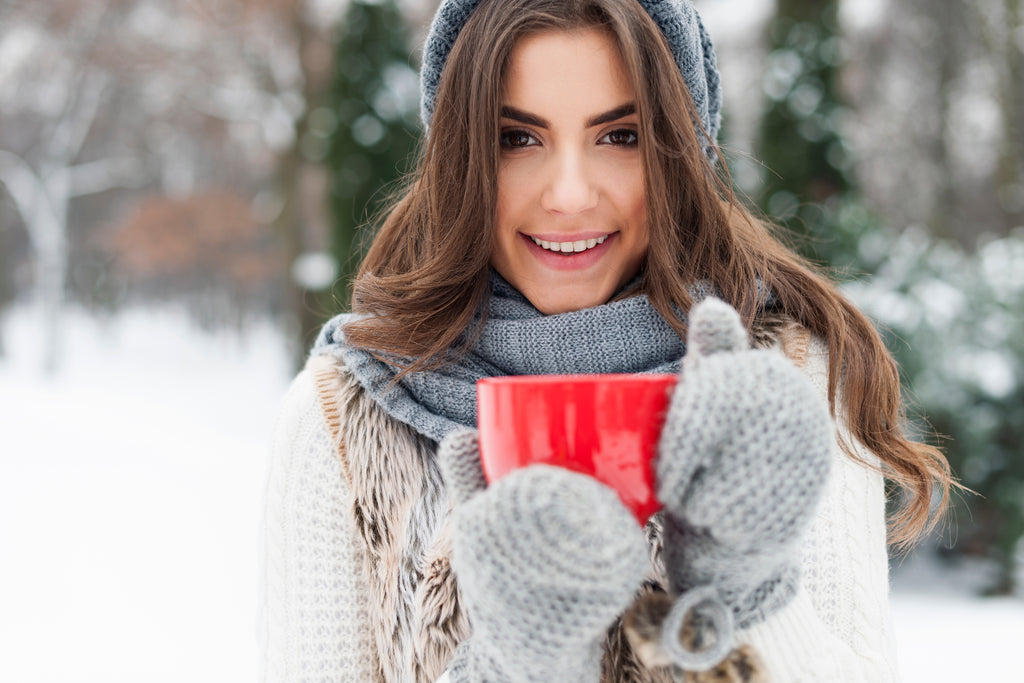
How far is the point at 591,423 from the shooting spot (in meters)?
0.83

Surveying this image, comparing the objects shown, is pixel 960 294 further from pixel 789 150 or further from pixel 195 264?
pixel 195 264

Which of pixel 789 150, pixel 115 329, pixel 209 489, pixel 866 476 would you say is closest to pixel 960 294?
pixel 789 150

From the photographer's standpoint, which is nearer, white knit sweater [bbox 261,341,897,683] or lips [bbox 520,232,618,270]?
white knit sweater [bbox 261,341,897,683]

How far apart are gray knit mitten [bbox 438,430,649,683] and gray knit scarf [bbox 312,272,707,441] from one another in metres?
0.58

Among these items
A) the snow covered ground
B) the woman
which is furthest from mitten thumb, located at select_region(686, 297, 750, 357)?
the snow covered ground

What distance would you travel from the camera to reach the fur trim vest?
132cm

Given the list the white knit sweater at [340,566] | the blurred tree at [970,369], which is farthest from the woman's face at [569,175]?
the blurred tree at [970,369]

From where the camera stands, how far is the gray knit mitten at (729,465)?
806 mm

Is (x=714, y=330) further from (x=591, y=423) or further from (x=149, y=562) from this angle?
(x=149, y=562)

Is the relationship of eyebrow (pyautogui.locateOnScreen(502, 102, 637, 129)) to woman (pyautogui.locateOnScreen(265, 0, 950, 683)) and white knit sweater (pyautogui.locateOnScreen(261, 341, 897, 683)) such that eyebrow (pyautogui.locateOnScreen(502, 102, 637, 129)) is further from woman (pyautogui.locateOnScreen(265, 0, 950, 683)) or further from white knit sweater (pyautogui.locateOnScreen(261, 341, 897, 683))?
white knit sweater (pyautogui.locateOnScreen(261, 341, 897, 683))

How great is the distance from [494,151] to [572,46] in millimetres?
→ 214

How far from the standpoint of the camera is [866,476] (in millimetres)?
1366

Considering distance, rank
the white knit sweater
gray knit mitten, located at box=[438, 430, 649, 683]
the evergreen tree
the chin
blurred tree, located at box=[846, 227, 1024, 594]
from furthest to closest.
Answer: the evergreen tree, blurred tree, located at box=[846, 227, 1024, 594], the chin, the white knit sweater, gray knit mitten, located at box=[438, 430, 649, 683]

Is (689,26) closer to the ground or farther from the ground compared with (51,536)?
farther from the ground
